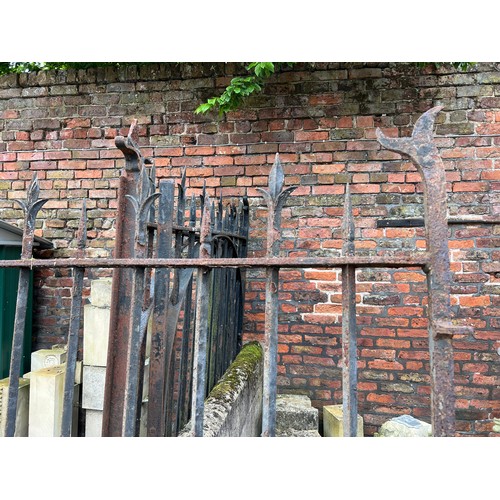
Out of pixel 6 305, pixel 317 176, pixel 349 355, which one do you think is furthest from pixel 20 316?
pixel 317 176

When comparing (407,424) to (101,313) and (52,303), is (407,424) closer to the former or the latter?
(101,313)

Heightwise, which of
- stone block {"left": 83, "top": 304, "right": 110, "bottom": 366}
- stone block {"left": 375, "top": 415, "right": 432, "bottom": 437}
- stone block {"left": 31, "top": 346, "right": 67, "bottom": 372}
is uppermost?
stone block {"left": 83, "top": 304, "right": 110, "bottom": 366}

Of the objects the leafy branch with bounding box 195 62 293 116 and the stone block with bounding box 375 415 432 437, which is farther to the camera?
the leafy branch with bounding box 195 62 293 116

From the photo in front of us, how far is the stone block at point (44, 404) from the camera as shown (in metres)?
2.38

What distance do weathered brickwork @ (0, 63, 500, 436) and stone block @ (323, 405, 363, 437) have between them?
6.1 inches

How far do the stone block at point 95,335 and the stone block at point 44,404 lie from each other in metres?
0.33

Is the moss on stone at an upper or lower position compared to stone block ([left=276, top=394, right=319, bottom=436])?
upper

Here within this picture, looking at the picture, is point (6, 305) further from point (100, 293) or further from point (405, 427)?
point (405, 427)

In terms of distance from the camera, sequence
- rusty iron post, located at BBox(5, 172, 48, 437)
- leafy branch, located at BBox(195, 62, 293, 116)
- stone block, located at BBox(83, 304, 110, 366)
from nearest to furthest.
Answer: rusty iron post, located at BBox(5, 172, 48, 437) < stone block, located at BBox(83, 304, 110, 366) < leafy branch, located at BBox(195, 62, 293, 116)

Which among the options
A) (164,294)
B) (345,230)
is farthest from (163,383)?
(345,230)

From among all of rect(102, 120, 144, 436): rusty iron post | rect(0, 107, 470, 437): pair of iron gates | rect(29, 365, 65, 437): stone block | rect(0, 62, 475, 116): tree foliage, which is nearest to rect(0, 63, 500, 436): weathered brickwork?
rect(0, 62, 475, 116): tree foliage

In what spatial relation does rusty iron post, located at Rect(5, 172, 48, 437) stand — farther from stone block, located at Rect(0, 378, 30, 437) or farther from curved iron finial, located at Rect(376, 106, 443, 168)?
stone block, located at Rect(0, 378, 30, 437)

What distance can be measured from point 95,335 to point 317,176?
6.71 feet

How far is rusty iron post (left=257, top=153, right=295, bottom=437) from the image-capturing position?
0.97m
